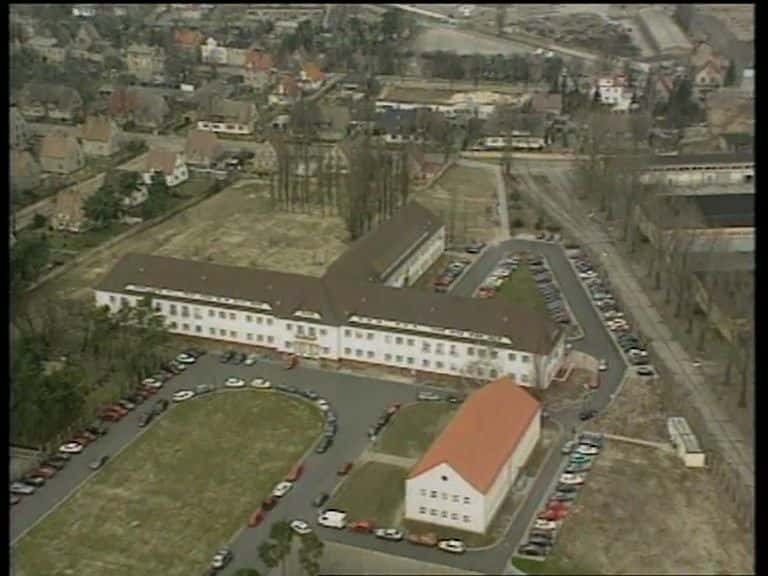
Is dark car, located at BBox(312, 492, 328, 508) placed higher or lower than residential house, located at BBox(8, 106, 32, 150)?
lower

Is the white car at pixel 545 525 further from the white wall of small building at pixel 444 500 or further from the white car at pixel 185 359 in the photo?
the white car at pixel 185 359

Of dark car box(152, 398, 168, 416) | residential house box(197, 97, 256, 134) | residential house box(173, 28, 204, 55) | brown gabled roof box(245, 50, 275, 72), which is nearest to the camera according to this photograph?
dark car box(152, 398, 168, 416)

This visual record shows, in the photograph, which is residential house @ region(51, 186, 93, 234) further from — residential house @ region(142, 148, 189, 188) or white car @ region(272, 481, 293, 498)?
white car @ region(272, 481, 293, 498)

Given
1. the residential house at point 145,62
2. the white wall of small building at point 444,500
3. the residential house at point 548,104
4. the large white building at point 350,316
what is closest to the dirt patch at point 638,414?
the large white building at point 350,316

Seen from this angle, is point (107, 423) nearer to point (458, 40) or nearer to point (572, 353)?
point (572, 353)

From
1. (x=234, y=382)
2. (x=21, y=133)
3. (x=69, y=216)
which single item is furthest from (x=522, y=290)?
(x=21, y=133)

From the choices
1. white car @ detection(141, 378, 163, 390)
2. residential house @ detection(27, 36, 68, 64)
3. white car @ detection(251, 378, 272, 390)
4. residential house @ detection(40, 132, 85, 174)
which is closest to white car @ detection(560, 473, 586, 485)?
white car @ detection(251, 378, 272, 390)

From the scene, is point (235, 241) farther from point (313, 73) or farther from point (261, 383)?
point (313, 73)

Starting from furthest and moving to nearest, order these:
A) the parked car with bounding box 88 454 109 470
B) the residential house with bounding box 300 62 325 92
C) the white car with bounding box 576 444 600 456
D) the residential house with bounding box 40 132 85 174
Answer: the residential house with bounding box 300 62 325 92 < the residential house with bounding box 40 132 85 174 < the white car with bounding box 576 444 600 456 < the parked car with bounding box 88 454 109 470
